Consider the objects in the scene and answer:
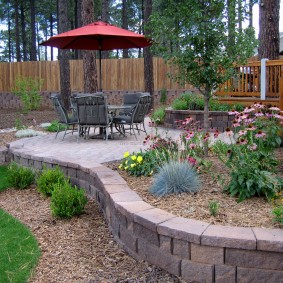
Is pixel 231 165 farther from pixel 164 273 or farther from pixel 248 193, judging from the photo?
pixel 164 273

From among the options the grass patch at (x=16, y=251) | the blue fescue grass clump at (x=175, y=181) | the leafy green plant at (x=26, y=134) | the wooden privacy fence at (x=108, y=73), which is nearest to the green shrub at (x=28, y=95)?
the wooden privacy fence at (x=108, y=73)

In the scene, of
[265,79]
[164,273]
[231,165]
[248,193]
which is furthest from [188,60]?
[265,79]

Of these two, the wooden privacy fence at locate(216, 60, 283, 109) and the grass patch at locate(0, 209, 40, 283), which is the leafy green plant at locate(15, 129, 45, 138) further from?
the grass patch at locate(0, 209, 40, 283)

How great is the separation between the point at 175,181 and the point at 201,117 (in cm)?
564

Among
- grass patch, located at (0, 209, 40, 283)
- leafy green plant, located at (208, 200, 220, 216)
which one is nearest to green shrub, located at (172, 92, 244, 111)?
grass patch, located at (0, 209, 40, 283)

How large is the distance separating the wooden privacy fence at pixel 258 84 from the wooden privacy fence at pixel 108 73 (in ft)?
24.3

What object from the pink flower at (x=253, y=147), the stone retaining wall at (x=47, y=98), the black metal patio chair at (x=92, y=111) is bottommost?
the pink flower at (x=253, y=147)

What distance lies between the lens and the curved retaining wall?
101 inches

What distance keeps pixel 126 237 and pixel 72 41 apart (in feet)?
19.9

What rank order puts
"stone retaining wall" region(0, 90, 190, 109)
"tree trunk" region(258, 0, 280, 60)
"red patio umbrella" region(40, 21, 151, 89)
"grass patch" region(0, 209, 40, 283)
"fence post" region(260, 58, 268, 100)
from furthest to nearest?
Result: "stone retaining wall" region(0, 90, 190, 109) < "tree trunk" region(258, 0, 280, 60) < "fence post" region(260, 58, 268, 100) < "red patio umbrella" region(40, 21, 151, 89) < "grass patch" region(0, 209, 40, 283)

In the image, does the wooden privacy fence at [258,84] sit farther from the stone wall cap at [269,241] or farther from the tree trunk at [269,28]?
the stone wall cap at [269,241]

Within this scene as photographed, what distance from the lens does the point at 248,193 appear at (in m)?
3.50

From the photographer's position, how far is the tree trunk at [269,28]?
11.3 m

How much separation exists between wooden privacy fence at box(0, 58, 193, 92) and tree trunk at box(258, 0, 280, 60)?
6.38 meters
